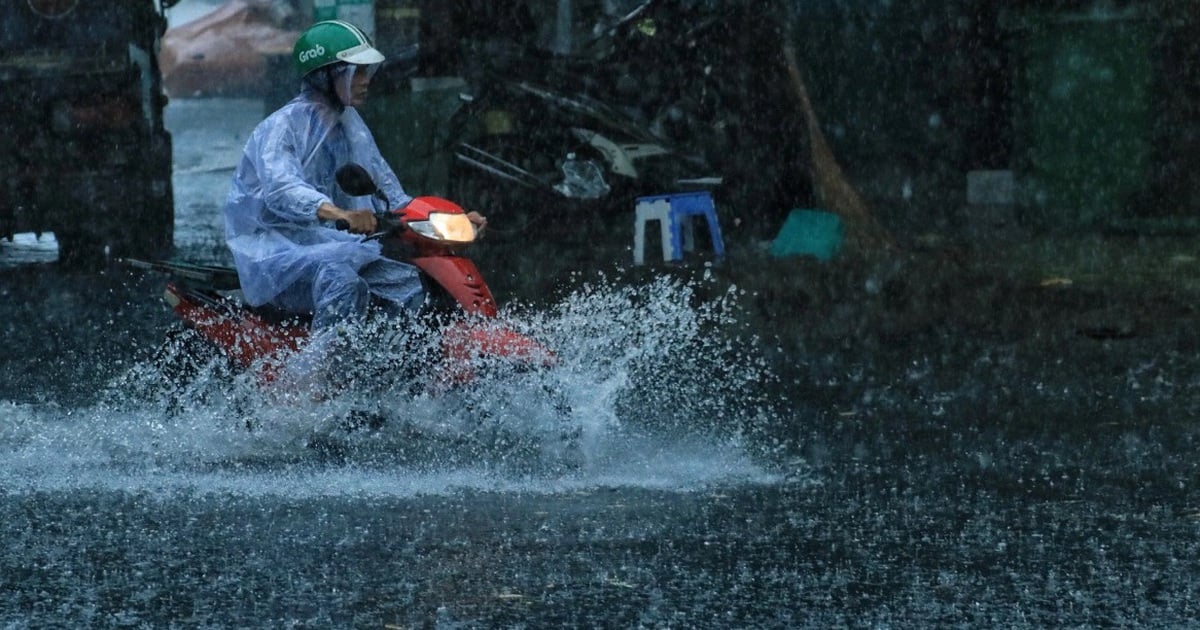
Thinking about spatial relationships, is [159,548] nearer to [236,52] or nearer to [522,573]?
[522,573]

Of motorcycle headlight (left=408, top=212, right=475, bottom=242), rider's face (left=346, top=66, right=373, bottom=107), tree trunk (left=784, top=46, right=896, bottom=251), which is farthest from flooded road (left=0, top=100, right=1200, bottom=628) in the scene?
tree trunk (left=784, top=46, right=896, bottom=251)

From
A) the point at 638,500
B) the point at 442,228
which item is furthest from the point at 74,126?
the point at 638,500

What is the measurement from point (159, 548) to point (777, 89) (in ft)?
37.6

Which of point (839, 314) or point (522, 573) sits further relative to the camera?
point (839, 314)

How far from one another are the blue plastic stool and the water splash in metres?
7.08

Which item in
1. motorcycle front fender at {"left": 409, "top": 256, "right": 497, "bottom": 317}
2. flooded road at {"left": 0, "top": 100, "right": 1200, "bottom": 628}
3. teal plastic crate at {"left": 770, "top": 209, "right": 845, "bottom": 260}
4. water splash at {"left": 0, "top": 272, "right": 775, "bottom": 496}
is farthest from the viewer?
teal plastic crate at {"left": 770, "top": 209, "right": 845, "bottom": 260}

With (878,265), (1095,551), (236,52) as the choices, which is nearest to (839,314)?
(878,265)

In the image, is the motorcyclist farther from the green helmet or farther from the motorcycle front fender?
the motorcycle front fender

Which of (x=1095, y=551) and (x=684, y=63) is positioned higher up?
(x=684, y=63)

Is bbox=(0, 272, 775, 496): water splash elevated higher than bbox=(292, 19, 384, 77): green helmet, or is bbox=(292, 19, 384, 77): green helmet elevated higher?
bbox=(292, 19, 384, 77): green helmet

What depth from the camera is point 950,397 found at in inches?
353

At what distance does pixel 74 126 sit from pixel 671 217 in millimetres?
4570

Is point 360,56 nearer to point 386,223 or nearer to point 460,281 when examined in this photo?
point 386,223

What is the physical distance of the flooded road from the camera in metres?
5.23
